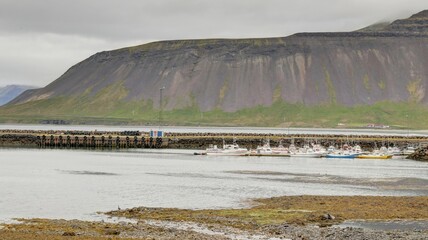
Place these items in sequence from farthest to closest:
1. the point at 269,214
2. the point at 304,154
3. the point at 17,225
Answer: the point at 304,154
the point at 269,214
the point at 17,225

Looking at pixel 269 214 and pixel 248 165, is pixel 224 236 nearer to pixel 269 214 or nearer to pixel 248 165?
pixel 269 214

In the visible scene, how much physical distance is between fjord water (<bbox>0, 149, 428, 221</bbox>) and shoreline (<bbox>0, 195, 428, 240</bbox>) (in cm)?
465


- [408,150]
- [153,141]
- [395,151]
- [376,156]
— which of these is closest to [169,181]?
[376,156]

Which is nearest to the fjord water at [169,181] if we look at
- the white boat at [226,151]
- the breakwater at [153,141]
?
the white boat at [226,151]

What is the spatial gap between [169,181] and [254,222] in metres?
35.3

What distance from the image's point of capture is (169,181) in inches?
3290

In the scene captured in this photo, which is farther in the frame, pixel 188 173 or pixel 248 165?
pixel 248 165

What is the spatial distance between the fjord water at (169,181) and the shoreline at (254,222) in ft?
15.3

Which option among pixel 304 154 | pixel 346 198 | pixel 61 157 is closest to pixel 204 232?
pixel 346 198

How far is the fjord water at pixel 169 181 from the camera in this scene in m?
61.4

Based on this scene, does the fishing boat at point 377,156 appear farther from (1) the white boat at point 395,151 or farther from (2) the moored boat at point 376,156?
(1) the white boat at point 395,151

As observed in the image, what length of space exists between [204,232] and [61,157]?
87.0m

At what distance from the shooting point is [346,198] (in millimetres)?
62844

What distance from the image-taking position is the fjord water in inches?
2418
